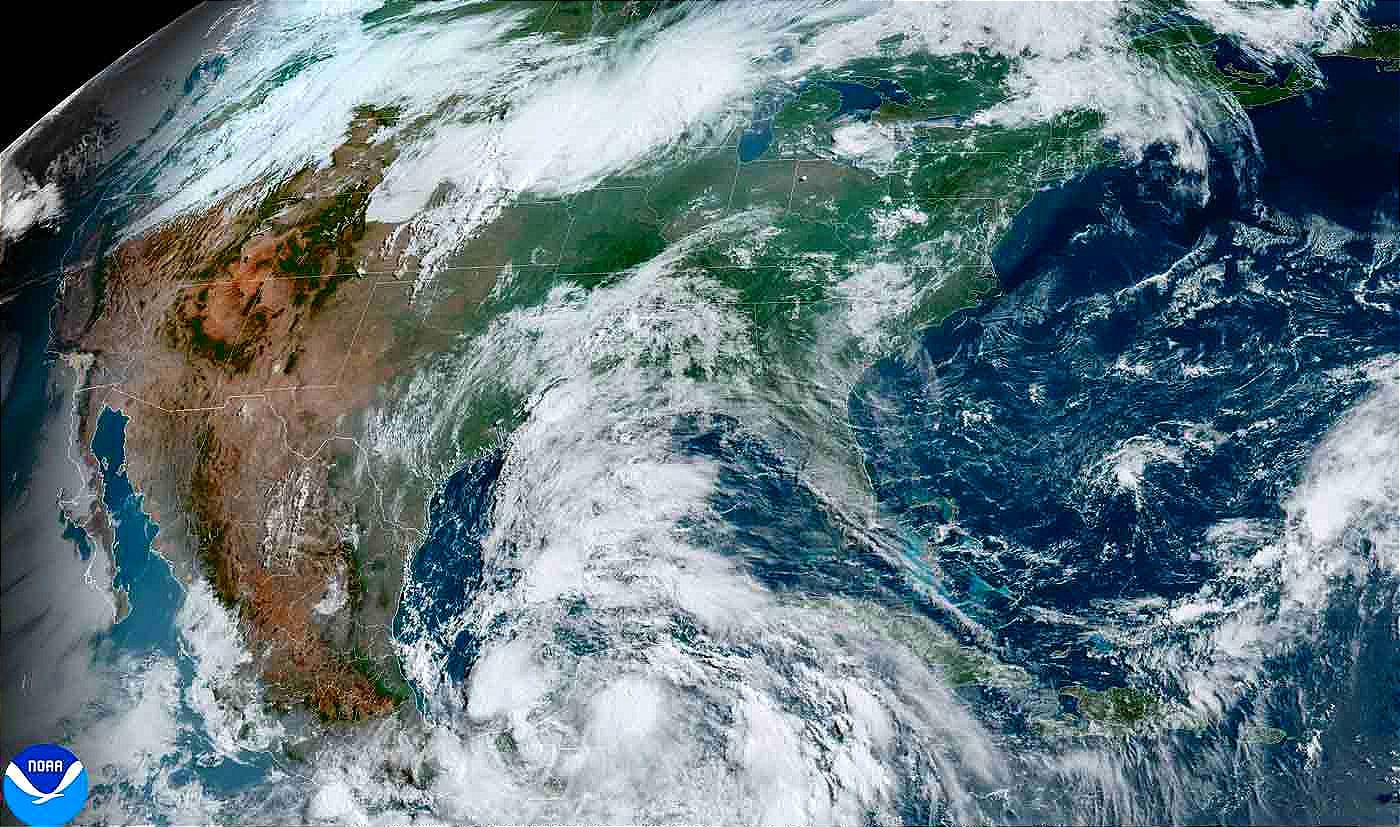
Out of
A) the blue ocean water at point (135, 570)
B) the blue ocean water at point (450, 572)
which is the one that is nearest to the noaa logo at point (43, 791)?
the blue ocean water at point (135, 570)

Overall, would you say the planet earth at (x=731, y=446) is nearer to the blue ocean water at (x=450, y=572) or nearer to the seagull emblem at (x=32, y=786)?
the blue ocean water at (x=450, y=572)

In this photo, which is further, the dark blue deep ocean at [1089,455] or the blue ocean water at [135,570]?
the blue ocean water at [135,570]

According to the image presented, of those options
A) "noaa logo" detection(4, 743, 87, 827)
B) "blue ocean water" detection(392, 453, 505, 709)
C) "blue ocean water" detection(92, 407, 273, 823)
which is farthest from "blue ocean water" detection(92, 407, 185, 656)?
"blue ocean water" detection(392, 453, 505, 709)

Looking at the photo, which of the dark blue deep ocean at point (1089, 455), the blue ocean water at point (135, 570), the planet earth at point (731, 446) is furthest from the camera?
the blue ocean water at point (135, 570)

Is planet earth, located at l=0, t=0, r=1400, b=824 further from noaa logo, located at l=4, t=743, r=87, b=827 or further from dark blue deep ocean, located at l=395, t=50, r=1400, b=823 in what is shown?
noaa logo, located at l=4, t=743, r=87, b=827

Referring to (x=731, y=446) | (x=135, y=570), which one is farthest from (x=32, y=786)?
(x=731, y=446)

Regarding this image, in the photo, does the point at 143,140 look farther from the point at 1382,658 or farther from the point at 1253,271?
the point at 1382,658

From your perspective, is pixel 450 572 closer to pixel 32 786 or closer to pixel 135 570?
pixel 135 570
